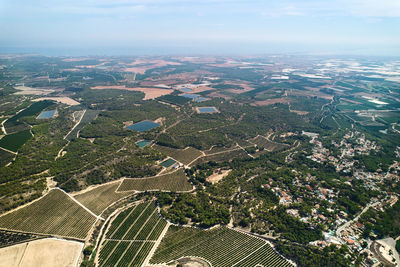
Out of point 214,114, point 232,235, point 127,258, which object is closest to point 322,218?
point 232,235

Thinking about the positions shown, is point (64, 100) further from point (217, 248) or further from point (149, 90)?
point (217, 248)

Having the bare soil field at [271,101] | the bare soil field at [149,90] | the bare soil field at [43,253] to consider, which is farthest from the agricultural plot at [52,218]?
the bare soil field at [271,101]

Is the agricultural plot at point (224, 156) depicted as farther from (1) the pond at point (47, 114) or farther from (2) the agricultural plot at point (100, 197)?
(1) the pond at point (47, 114)

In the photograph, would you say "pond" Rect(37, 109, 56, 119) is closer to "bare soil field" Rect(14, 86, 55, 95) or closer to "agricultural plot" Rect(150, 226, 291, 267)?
"bare soil field" Rect(14, 86, 55, 95)

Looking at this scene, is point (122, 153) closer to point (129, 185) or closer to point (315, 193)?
point (129, 185)

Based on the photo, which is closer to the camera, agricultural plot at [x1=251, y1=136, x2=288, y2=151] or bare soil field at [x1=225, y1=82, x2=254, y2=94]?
agricultural plot at [x1=251, y1=136, x2=288, y2=151]

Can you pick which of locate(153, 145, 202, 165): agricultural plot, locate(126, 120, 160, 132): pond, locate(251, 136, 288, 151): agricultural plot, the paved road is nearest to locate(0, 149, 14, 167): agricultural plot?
locate(126, 120, 160, 132): pond
